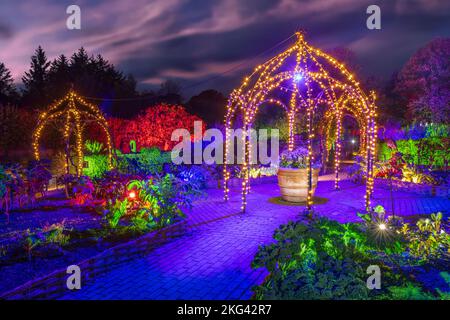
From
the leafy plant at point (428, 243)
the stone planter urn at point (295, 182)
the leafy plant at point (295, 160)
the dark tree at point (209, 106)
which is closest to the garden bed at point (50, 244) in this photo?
the leafy plant at point (428, 243)

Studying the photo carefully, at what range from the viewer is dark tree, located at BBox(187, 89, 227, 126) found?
36.6 m

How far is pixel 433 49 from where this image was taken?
2523 centimetres

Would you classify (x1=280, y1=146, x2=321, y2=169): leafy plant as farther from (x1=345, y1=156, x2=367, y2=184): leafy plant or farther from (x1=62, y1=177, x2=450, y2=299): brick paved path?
(x1=345, y1=156, x2=367, y2=184): leafy plant

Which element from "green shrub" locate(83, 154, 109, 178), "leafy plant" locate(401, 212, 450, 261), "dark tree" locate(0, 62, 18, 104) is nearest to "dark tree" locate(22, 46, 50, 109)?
"dark tree" locate(0, 62, 18, 104)

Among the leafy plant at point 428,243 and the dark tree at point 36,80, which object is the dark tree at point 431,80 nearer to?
the leafy plant at point 428,243

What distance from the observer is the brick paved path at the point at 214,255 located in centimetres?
424

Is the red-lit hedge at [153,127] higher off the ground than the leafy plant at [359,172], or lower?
higher

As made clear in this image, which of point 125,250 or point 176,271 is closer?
point 176,271

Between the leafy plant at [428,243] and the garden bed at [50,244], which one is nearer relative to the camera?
the garden bed at [50,244]

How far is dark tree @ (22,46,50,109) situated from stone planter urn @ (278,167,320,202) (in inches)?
1197

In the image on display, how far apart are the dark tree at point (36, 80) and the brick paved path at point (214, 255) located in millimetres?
30947
